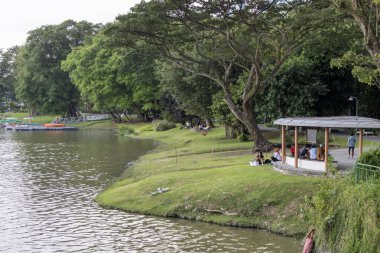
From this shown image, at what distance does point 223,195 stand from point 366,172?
10.8 m

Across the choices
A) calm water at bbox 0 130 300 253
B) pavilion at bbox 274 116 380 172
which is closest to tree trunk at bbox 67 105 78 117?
calm water at bbox 0 130 300 253

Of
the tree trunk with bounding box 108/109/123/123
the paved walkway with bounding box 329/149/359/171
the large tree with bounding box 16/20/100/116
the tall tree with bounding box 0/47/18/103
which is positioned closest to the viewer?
the paved walkway with bounding box 329/149/359/171

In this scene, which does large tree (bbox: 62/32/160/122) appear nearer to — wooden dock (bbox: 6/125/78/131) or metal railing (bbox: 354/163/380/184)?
wooden dock (bbox: 6/125/78/131)

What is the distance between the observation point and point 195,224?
26734mm

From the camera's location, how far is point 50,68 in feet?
405

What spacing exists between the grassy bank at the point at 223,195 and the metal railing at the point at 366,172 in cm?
532

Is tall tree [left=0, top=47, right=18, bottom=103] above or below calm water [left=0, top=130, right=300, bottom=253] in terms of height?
above

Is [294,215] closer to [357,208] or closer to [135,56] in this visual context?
[357,208]

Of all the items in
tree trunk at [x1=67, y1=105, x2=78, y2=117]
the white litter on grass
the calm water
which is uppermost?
tree trunk at [x1=67, y1=105, x2=78, y2=117]

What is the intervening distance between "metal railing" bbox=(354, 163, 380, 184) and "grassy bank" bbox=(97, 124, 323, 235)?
5.32m

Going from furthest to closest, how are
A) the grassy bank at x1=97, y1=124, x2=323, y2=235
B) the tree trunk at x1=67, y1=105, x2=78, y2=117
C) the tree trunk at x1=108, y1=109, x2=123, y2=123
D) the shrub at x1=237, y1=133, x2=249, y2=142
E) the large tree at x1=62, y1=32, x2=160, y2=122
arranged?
the tree trunk at x1=67, y1=105, x2=78, y2=117 → the tree trunk at x1=108, y1=109, x2=123, y2=123 → the large tree at x1=62, y1=32, x2=160, y2=122 → the shrub at x1=237, y1=133, x2=249, y2=142 → the grassy bank at x1=97, y1=124, x2=323, y2=235

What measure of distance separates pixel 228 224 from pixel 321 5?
74.3 ft

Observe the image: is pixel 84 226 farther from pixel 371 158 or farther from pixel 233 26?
pixel 233 26

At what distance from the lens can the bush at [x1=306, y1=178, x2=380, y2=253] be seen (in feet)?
53.2
